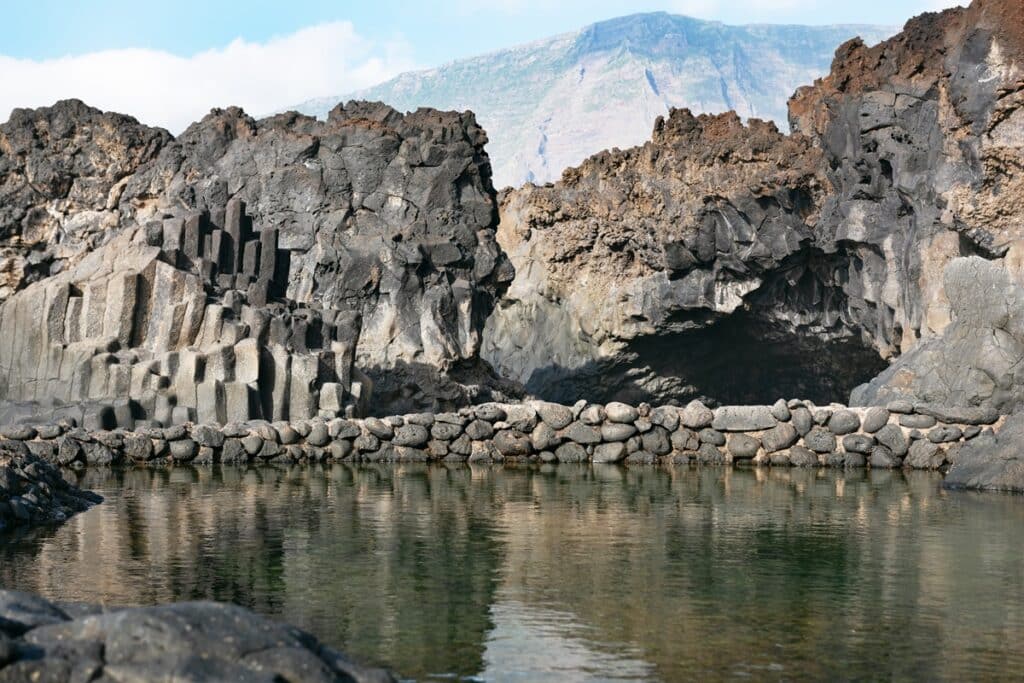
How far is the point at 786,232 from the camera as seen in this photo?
36.3m

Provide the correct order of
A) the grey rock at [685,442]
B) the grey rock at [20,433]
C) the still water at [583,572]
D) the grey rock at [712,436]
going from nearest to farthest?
the still water at [583,572], the grey rock at [20,433], the grey rock at [712,436], the grey rock at [685,442]

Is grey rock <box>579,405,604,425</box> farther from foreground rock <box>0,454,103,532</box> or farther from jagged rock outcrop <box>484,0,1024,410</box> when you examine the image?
jagged rock outcrop <box>484,0,1024,410</box>

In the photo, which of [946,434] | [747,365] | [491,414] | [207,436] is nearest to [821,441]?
[946,434]

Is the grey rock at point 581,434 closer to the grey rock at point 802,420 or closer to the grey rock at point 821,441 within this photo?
the grey rock at point 802,420

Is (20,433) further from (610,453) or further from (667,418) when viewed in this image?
(667,418)

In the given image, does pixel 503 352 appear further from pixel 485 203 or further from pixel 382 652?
pixel 382 652

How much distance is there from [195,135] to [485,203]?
23.0ft

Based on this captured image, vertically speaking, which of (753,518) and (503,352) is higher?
(503,352)

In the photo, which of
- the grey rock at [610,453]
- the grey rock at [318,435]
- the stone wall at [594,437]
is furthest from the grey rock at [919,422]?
the grey rock at [318,435]

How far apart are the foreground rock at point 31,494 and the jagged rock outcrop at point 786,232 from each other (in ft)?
67.4

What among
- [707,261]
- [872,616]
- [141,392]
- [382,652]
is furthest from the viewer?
[707,261]

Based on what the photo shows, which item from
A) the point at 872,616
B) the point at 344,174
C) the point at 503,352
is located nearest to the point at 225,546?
the point at 872,616

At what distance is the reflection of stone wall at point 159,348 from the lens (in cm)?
2242

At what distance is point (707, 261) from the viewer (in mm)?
38125
